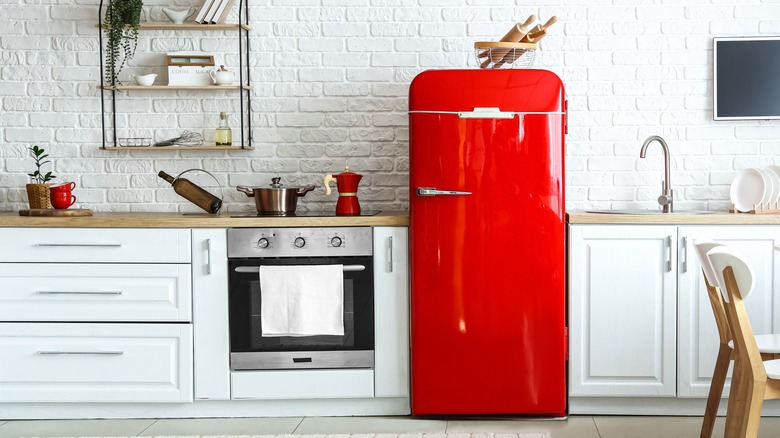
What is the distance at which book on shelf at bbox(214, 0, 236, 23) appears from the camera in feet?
12.5

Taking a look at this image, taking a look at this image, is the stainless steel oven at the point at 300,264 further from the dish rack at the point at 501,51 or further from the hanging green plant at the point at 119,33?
the hanging green plant at the point at 119,33

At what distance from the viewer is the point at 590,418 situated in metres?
3.44

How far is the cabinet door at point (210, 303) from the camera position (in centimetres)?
340

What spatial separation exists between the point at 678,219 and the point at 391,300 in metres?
1.25

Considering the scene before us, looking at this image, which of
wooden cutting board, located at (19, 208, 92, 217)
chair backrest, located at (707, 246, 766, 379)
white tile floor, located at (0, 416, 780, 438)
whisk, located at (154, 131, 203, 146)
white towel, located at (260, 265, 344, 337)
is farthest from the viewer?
whisk, located at (154, 131, 203, 146)

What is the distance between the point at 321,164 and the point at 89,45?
1.29 m

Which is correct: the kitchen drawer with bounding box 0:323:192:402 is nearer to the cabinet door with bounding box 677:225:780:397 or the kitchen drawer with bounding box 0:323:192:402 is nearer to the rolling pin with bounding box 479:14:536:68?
the rolling pin with bounding box 479:14:536:68

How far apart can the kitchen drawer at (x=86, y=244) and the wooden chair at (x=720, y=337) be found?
2.06m

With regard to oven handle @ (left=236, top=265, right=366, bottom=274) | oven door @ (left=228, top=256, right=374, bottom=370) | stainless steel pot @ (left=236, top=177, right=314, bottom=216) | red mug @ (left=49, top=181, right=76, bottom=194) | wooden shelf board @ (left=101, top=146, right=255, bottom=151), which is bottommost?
oven door @ (left=228, top=256, right=374, bottom=370)

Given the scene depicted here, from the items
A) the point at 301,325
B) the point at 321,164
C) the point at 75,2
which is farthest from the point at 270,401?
the point at 75,2

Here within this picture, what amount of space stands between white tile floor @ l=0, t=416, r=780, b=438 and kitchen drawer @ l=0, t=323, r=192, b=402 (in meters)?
0.11

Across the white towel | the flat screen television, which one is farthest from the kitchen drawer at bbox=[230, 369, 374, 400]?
the flat screen television

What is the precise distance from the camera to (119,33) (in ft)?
12.5

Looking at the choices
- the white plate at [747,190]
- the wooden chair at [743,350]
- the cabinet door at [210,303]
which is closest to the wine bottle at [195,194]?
the cabinet door at [210,303]
